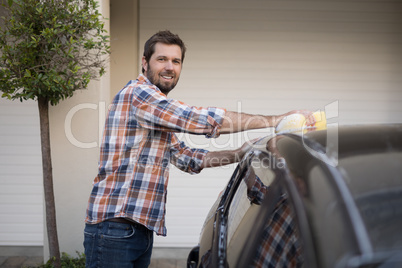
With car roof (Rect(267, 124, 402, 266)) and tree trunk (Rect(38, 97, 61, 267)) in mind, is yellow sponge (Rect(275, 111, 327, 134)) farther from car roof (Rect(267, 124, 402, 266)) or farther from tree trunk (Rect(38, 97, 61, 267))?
tree trunk (Rect(38, 97, 61, 267))

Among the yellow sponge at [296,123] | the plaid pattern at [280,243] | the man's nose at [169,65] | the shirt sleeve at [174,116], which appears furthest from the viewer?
the man's nose at [169,65]

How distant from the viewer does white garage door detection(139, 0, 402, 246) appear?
5715 mm

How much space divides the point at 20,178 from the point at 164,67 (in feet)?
11.9

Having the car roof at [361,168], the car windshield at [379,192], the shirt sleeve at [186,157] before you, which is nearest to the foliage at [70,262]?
the shirt sleeve at [186,157]

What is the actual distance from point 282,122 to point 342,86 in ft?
12.5

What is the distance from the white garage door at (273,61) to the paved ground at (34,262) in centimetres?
47

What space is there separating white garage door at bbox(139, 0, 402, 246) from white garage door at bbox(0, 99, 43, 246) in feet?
5.07

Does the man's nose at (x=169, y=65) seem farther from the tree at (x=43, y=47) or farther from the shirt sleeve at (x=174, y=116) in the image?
the tree at (x=43, y=47)

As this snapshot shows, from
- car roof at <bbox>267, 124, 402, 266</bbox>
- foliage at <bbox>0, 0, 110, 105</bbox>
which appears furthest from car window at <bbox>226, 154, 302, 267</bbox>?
foliage at <bbox>0, 0, 110, 105</bbox>

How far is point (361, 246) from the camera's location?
1.25 meters

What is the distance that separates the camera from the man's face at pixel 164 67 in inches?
110

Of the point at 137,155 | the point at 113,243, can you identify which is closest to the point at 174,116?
the point at 137,155

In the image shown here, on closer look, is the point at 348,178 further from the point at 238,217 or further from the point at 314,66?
the point at 314,66

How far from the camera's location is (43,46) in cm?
396
